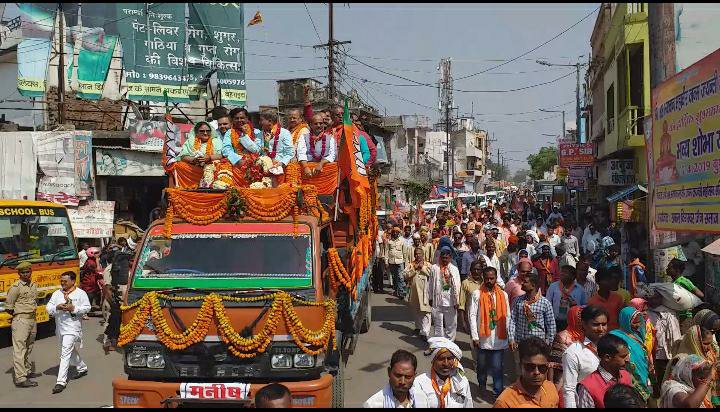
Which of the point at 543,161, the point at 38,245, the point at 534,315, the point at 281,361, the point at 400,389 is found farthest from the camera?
the point at 543,161

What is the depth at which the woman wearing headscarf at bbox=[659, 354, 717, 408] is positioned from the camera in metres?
3.98

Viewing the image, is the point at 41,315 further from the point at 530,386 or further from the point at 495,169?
the point at 495,169

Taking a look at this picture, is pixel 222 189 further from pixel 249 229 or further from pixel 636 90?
pixel 636 90

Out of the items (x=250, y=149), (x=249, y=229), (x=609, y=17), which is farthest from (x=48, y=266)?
(x=609, y=17)

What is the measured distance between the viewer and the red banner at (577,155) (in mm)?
26609

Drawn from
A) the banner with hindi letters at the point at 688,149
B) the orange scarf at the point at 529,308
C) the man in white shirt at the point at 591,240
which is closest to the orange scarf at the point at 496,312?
the orange scarf at the point at 529,308

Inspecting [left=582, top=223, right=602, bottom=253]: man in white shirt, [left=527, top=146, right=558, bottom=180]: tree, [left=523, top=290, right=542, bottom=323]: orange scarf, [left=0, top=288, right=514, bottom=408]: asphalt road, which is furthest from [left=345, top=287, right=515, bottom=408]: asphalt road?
[left=527, top=146, right=558, bottom=180]: tree

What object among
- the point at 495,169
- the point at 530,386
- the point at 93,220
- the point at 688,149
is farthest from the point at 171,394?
the point at 495,169

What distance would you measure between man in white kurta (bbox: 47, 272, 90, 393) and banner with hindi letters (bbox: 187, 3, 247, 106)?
14475mm

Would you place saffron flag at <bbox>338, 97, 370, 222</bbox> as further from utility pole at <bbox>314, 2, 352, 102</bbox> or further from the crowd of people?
utility pole at <bbox>314, 2, 352, 102</bbox>

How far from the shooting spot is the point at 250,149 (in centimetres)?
771

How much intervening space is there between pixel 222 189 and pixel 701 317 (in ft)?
14.9

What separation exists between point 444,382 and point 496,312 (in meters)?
3.07

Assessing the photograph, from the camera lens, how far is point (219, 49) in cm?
2225
